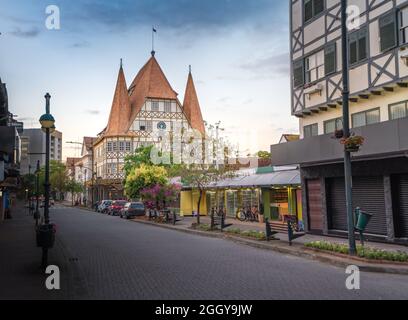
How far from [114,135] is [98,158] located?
1195cm

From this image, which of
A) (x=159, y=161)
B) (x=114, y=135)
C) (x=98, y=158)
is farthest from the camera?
(x=98, y=158)

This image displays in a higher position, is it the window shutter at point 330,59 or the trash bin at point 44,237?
the window shutter at point 330,59

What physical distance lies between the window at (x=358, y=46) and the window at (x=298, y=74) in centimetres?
366

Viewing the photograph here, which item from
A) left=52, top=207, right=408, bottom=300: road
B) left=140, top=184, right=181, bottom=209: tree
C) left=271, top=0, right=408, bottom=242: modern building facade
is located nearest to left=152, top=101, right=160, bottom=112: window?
left=140, top=184, right=181, bottom=209: tree

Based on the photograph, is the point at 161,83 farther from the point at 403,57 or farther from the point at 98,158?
the point at 403,57

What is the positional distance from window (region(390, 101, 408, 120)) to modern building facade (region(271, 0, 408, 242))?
0.04 meters

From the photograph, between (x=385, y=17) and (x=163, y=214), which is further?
(x=163, y=214)

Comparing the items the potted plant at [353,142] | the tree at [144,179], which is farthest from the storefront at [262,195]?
the potted plant at [353,142]

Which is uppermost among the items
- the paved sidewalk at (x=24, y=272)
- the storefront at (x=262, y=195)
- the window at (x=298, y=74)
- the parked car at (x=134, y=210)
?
the window at (x=298, y=74)

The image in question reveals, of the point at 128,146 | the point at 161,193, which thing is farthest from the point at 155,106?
the point at 161,193

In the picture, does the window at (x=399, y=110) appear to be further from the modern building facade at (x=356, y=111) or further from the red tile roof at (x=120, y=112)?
the red tile roof at (x=120, y=112)

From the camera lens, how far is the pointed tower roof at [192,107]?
71.6 metres

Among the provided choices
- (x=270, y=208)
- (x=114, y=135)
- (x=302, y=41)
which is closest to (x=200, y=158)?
(x=270, y=208)

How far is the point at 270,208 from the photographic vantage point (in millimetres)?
30969
